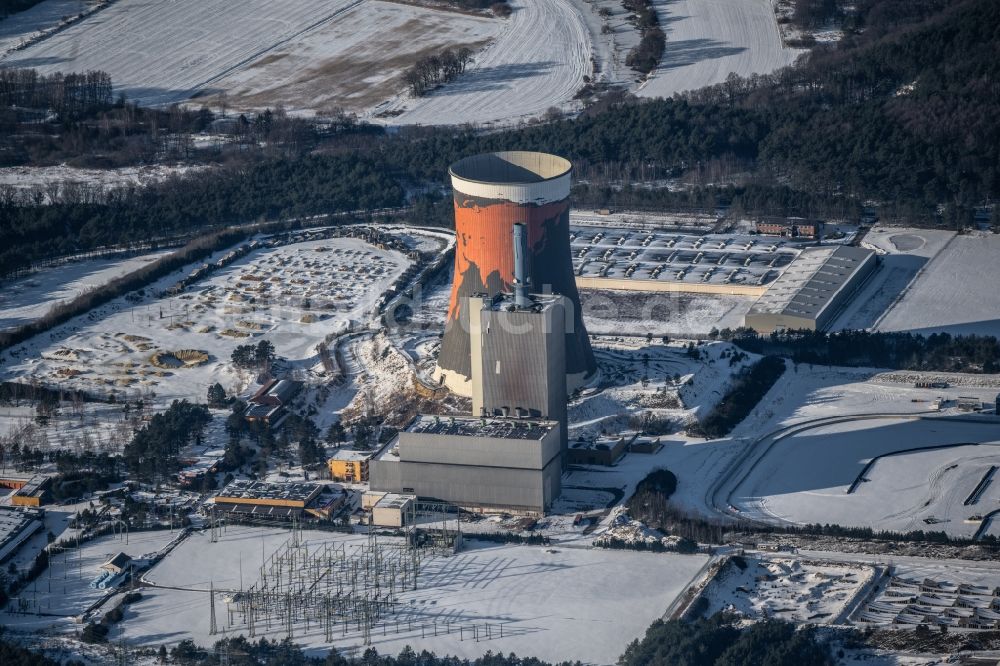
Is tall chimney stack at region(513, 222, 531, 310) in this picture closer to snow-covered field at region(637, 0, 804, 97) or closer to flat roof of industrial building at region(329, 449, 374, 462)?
flat roof of industrial building at region(329, 449, 374, 462)

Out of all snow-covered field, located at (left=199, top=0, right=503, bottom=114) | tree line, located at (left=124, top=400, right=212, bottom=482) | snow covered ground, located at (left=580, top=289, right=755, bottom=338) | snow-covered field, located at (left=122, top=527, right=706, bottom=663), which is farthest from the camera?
snow-covered field, located at (left=199, top=0, right=503, bottom=114)

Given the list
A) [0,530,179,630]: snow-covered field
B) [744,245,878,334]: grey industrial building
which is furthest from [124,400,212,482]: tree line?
[744,245,878,334]: grey industrial building

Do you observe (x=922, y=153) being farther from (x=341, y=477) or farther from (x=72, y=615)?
(x=72, y=615)

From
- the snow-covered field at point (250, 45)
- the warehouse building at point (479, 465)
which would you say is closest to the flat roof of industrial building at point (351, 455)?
the warehouse building at point (479, 465)

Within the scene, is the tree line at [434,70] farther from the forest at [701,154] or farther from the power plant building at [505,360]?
the power plant building at [505,360]

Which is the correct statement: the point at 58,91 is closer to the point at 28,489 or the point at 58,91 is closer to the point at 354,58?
the point at 354,58

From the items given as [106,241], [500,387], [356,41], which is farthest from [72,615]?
[356,41]

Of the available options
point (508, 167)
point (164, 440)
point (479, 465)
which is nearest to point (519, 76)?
point (508, 167)

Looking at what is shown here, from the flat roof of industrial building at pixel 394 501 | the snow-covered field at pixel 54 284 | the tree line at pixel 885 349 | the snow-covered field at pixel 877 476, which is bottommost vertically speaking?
the snow-covered field at pixel 877 476
